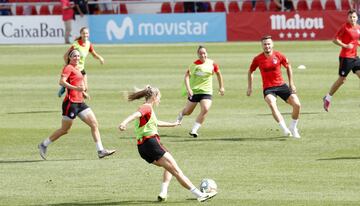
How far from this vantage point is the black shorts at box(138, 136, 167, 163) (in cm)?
1432

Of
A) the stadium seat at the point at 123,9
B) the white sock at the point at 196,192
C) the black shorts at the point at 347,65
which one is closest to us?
the white sock at the point at 196,192

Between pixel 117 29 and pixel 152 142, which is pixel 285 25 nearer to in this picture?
pixel 117 29

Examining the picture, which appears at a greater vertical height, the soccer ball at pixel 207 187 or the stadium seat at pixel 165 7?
the soccer ball at pixel 207 187

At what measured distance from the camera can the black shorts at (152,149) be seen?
1432 cm

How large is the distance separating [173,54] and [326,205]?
91.3ft

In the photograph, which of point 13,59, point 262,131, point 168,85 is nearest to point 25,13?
point 13,59

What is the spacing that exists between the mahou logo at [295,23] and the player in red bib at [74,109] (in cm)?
2824

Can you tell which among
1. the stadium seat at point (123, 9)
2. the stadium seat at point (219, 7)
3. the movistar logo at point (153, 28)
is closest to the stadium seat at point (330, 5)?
the stadium seat at point (219, 7)

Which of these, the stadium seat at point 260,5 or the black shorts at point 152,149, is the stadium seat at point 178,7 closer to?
Answer: the stadium seat at point 260,5

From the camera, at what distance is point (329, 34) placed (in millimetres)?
46219

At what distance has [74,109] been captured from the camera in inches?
744

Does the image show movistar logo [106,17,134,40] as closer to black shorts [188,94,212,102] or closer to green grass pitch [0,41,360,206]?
green grass pitch [0,41,360,206]

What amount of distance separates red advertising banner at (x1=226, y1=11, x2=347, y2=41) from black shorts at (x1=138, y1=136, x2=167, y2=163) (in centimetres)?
3244

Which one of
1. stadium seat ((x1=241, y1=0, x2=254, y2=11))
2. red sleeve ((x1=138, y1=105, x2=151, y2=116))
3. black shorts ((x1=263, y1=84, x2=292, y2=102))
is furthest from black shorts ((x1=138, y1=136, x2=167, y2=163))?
stadium seat ((x1=241, y1=0, x2=254, y2=11))
